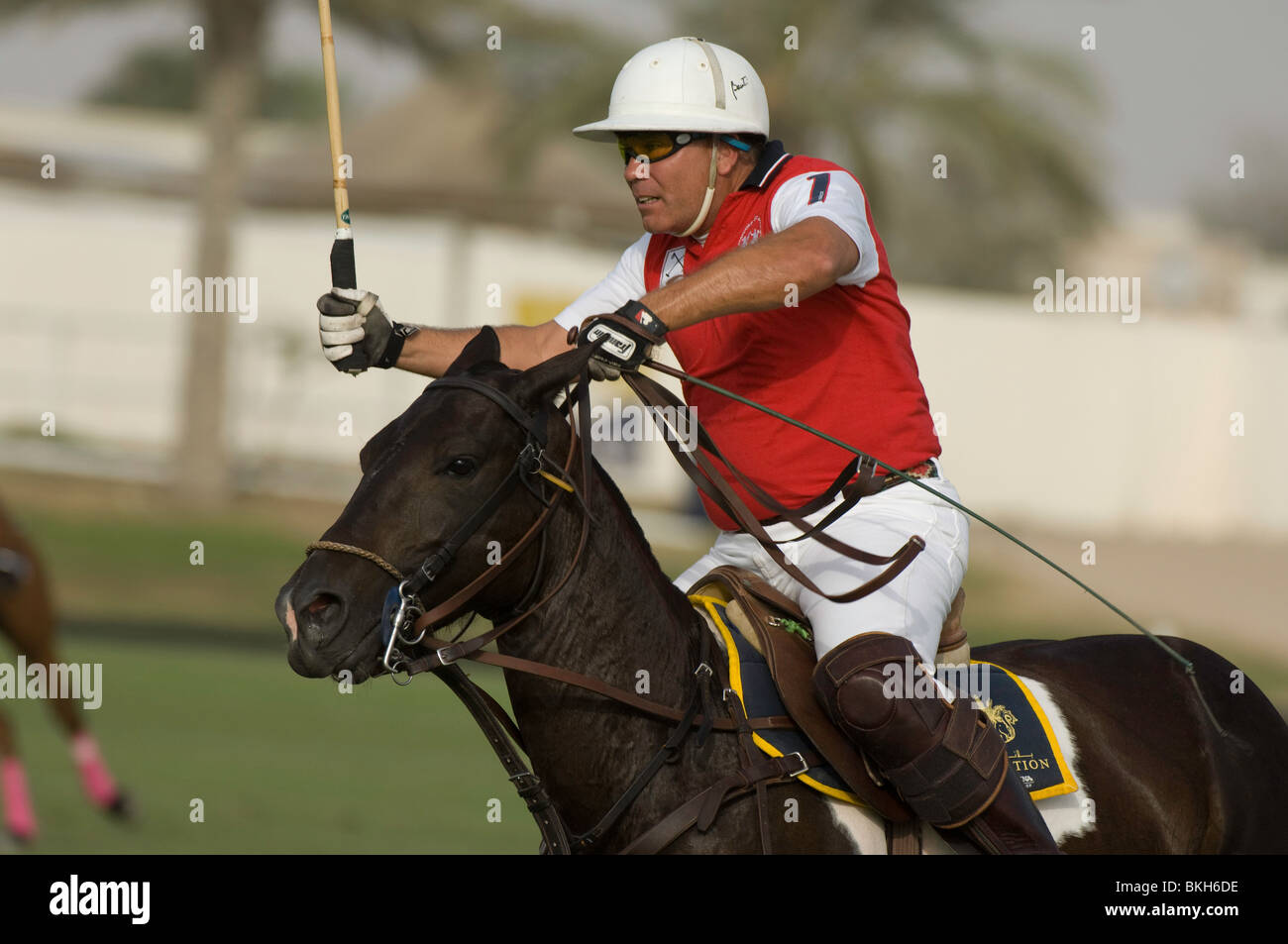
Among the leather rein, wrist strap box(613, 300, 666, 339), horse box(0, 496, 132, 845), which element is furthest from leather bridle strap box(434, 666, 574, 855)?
horse box(0, 496, 132, 845)

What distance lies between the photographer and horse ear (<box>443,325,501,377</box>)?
425 cm

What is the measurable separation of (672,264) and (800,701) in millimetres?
1504

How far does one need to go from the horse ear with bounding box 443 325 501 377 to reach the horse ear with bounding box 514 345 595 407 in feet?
0.65

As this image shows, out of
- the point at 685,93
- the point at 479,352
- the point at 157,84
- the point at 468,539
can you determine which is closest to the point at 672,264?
the point at 685,93

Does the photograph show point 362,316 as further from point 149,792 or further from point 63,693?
point 149,792

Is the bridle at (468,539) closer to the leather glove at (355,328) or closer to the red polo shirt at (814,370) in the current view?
the leather glove at (355,328)

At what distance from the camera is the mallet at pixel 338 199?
Result: 4.62 meters

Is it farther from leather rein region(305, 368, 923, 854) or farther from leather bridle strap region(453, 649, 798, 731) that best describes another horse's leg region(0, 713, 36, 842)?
leather bridle strap region(453, 649, 798, 731)

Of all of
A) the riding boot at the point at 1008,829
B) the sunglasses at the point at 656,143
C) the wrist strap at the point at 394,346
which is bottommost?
the riding boot at the point at 1008,829

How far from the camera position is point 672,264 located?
202 inches

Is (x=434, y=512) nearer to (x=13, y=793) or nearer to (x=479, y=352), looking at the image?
(x=479, y=352)

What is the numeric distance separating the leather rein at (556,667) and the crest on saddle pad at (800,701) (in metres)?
0.04

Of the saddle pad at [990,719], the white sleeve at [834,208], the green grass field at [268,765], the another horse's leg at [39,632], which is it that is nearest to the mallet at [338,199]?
the white sleeve at [834,208]
